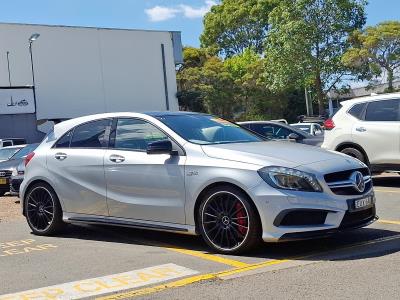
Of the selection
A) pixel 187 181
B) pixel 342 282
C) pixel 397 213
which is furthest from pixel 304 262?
pixel 397 213

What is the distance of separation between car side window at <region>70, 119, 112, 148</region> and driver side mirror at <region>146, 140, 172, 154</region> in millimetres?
1060

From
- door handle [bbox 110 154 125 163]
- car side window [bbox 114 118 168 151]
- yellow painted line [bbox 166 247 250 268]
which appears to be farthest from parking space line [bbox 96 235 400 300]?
door handle [bbox 110 154 125 163]

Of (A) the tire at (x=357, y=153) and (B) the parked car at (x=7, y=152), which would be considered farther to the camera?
(B) the parked car at (x=7, y=152)

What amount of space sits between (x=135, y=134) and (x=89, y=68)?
51799mm

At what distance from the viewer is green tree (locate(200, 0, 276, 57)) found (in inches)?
2635

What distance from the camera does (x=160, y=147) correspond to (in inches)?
263

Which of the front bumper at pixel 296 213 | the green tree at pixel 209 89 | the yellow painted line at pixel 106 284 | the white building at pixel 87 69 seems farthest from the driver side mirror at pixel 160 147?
the green tree at pixel 209 89

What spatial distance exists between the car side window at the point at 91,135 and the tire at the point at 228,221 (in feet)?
5.94

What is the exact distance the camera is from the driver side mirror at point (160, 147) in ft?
21.9

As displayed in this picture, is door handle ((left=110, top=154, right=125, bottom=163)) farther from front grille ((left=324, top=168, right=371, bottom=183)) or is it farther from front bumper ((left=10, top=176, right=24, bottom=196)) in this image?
front bumper ((left=10, top=176, right=24, bottom=196))

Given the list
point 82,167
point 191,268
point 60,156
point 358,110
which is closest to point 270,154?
point 191,268

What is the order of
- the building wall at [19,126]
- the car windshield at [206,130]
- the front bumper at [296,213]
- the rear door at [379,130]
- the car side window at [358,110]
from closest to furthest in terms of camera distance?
the front bumper at [296,213] → the car windshield at [206,130] → the rear door at [379,130] → the car side window at [358,110] → the building wall at [19,126]

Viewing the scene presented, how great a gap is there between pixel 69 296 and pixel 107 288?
13.6 inches

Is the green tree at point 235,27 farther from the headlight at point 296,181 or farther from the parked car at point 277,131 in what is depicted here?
the headlight at point 296,181
